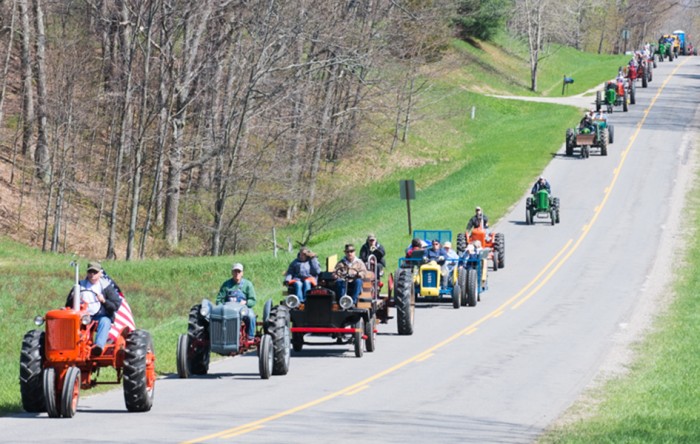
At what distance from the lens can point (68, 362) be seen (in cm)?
1736

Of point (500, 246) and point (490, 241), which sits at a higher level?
point (490, 241)

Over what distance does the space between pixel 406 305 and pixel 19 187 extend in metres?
34.3

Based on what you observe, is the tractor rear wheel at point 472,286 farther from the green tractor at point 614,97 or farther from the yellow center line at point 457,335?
the green tractor at point 614,97

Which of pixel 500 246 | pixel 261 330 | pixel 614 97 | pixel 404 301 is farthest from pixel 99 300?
pixel 614 97

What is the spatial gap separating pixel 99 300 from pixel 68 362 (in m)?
1.18

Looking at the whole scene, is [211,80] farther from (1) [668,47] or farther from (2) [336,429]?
(1) [668,47]

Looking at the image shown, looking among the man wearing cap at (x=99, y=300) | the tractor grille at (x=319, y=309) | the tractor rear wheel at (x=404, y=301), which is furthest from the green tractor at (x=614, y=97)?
the man wearing cap at (x=99, y=300)

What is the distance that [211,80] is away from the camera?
56062 mm

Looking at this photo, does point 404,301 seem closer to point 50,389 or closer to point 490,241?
point 50,389

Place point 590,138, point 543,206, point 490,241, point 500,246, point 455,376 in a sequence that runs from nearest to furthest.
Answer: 1. point 455,376
2. point 490,241
3. point 500,246
4. point 543,206
5. point 590,138

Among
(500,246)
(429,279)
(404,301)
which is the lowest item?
(404,301)

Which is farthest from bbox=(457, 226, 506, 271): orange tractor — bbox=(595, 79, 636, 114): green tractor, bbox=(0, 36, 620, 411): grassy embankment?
bbox=(595, 79, 636, 114): green tractor

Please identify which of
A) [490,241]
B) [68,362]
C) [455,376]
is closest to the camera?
[68,362]

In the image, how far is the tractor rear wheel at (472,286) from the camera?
35.0 m
